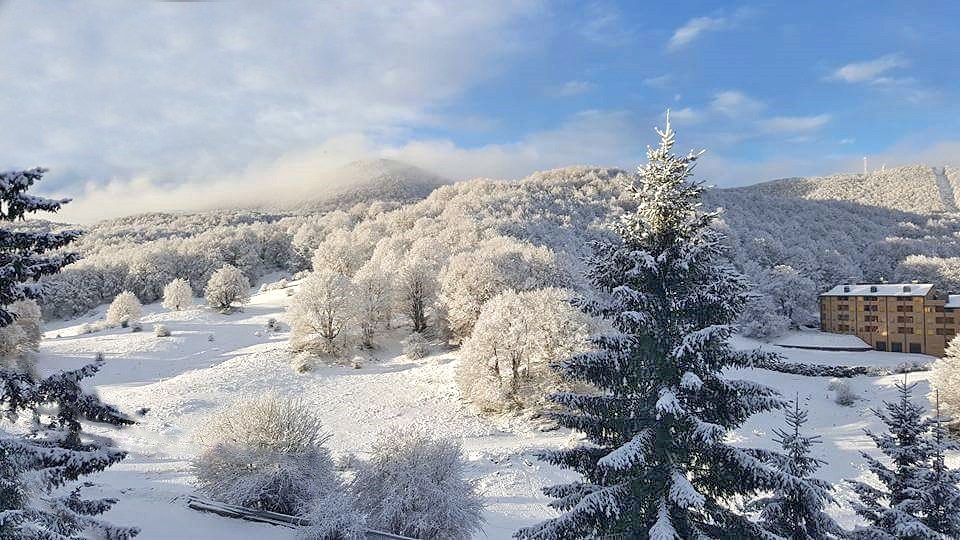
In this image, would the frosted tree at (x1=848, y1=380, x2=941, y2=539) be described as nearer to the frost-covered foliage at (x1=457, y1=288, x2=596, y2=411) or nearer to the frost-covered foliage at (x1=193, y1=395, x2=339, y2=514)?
the frost-covered foliage at (x1=193, y1=395, x2=339, y2=514)

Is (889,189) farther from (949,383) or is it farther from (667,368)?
(667,368)

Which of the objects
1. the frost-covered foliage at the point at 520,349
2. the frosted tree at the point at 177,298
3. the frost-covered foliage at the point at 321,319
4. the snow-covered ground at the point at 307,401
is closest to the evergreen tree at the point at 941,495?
the snow-covered ground at the point at 307,401

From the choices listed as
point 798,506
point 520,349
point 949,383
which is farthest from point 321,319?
point 949,383

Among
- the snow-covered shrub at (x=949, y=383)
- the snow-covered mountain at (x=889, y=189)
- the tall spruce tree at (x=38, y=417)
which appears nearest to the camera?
the tall spruce tree at (x=38, y=417)

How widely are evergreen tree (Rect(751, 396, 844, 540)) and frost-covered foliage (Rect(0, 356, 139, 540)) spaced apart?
10.8 metres

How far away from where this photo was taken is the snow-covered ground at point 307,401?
2145 centimetres

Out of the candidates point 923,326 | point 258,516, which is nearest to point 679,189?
point 258,516

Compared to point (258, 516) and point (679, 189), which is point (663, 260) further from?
point (258, 516)

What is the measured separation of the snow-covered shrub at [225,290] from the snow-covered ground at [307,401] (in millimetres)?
3651

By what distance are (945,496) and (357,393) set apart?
32.8 metres

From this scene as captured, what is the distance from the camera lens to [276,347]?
4631 cm

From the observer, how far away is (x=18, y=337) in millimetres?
28141

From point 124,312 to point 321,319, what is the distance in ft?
83.4

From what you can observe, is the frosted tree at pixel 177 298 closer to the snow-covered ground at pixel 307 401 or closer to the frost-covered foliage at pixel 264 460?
the snow-covered ground at pixel 307 401
